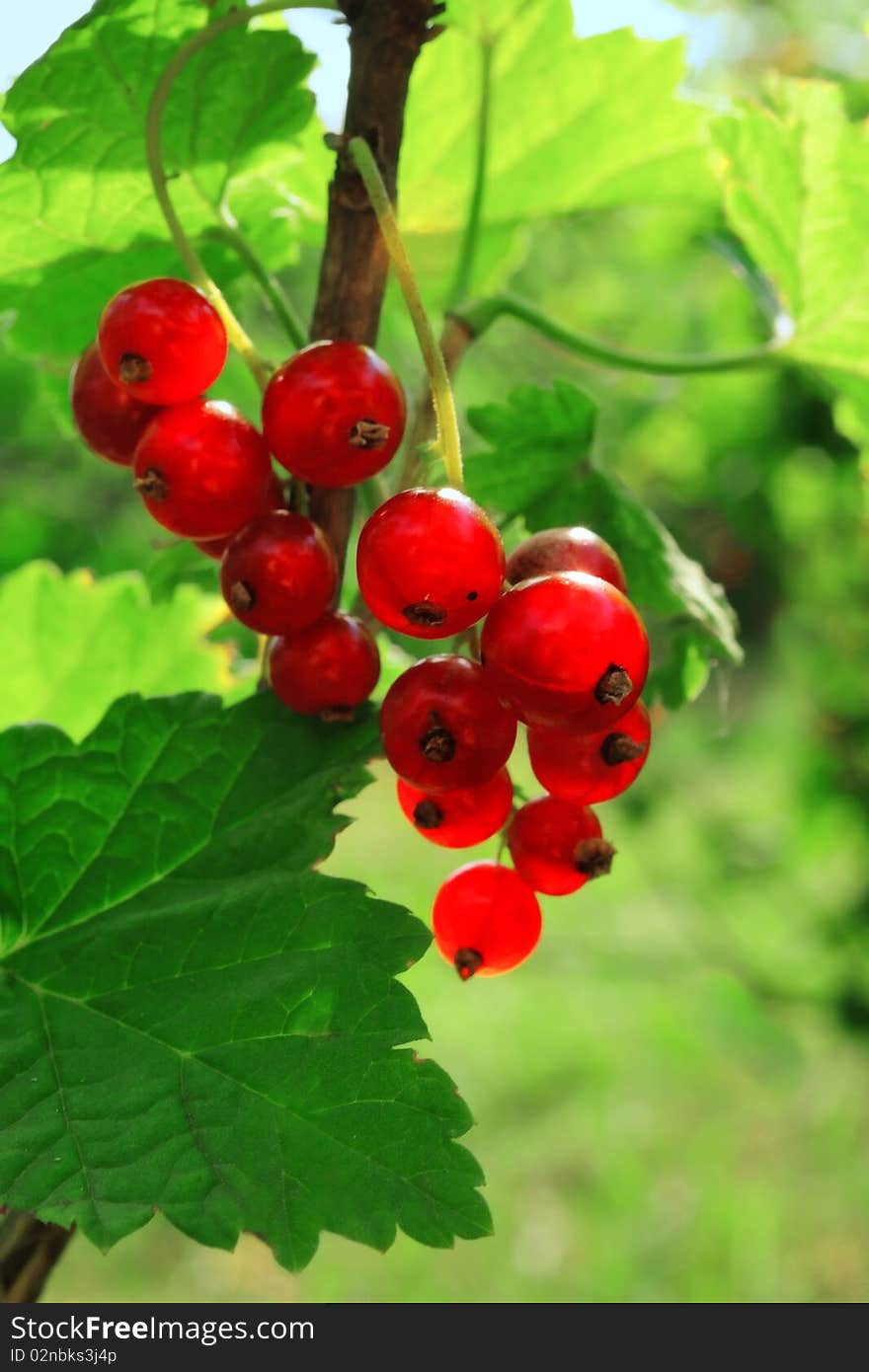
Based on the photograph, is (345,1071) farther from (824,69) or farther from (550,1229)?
(550,1229)

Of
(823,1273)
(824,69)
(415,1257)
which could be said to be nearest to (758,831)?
(823,1273)

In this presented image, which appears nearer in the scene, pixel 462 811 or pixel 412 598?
pixel 412 598

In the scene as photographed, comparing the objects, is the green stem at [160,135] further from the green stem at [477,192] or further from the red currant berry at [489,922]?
the red currant berry at [489,922]

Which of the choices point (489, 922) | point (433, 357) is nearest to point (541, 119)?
point (433, 357)

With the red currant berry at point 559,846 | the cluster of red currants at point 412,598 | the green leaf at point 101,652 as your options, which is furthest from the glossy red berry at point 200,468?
the green leaf at point 101,652

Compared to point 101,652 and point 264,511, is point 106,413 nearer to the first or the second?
point 264,511

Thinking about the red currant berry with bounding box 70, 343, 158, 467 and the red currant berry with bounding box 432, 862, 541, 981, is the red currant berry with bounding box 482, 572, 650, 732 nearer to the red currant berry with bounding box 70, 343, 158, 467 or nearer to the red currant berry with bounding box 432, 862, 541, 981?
the red currant berry with bounding box 432, 862, 541, 981

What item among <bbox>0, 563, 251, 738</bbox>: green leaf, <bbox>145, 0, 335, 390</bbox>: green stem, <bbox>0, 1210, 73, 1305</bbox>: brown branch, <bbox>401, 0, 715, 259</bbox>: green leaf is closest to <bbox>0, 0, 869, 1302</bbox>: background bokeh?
<bbox>401, 0, 715, 259</bbox>: green leaf
